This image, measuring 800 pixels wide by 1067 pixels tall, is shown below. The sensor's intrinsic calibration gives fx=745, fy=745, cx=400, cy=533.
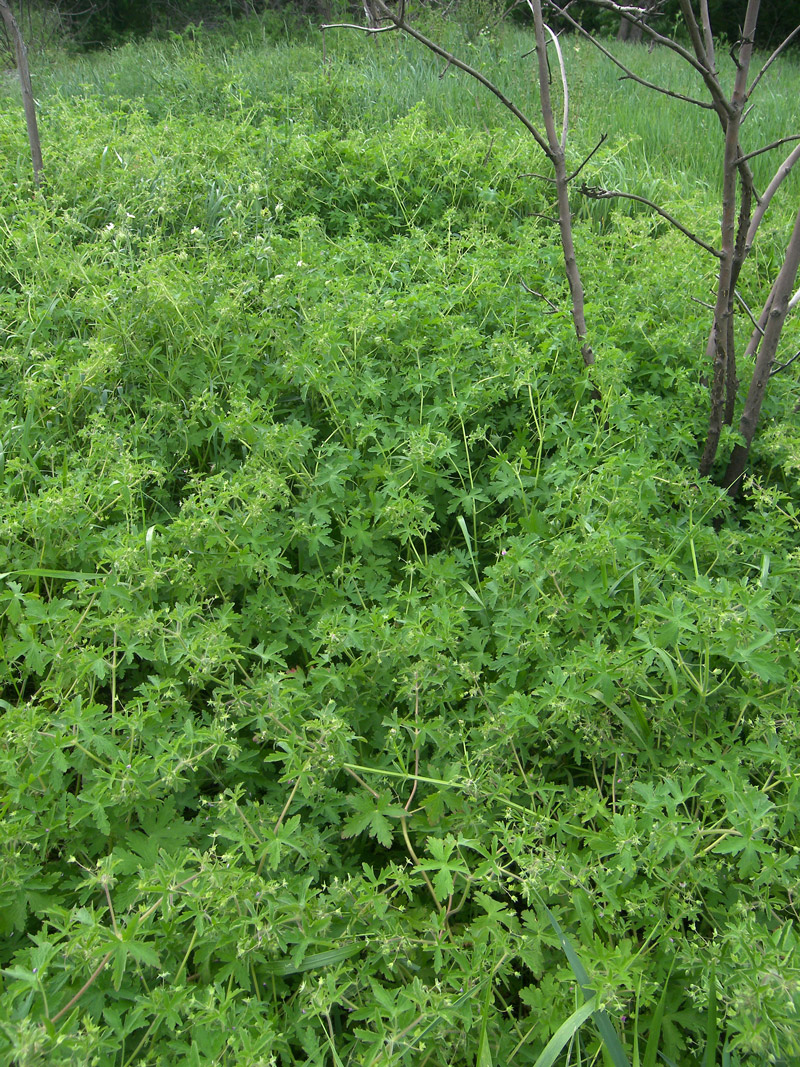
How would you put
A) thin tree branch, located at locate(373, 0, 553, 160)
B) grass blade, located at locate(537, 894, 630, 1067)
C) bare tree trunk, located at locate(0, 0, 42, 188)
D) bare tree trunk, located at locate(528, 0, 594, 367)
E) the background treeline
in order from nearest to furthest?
grass blade, located at locate(537, 894, 630, 1067) → thin tree branch, located at locate(373, 0, 553, 160) → bare tree trunk, located at locate(528, 0, 594, 367) → bare tree trunk, located at locate(0, 0, 42, 188) → the background treeline

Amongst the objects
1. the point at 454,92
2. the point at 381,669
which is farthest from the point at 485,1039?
the point at 454,92

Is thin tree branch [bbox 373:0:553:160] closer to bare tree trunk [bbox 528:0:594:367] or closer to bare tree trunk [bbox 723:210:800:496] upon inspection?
bare tree trunk [bbox 528:0:594:367]

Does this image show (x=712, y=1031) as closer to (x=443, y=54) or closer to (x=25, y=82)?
(x=443, y=54)

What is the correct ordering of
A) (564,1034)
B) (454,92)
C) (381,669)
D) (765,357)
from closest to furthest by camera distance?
1. (564,1034)
2. (381,669)
3. (765,357)
4. (454,92)

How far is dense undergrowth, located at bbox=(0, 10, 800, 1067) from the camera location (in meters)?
1.67

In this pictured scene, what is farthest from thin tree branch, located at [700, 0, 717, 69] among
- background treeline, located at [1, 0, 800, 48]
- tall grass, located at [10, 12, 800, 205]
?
background treeline, located at [1, 0, 800, 48]

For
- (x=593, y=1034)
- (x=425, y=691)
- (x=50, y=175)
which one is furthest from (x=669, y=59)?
(x=593, y=1034)

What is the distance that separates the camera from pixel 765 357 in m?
2.94

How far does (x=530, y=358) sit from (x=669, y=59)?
402 inches

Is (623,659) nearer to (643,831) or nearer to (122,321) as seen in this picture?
(643,831)

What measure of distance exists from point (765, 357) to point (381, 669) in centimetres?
197

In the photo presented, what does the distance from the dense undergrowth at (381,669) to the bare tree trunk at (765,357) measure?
5.2 inches

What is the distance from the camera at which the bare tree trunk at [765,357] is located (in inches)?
111

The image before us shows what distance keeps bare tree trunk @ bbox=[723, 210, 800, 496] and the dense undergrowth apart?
0.13 m
